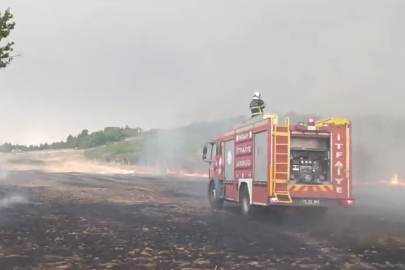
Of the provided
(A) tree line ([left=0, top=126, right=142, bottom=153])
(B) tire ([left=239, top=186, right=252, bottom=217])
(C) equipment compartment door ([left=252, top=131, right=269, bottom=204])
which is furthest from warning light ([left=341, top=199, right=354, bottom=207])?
(A) tree line ([left=0, top=126, right=142, bottom=153])

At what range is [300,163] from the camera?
13.4 metres

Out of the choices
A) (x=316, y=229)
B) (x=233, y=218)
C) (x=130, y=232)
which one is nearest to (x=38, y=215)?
(x=130, y=232)

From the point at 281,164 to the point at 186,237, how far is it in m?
3.56

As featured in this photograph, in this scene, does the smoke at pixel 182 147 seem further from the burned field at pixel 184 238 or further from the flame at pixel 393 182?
the burned field at pixel 184 238

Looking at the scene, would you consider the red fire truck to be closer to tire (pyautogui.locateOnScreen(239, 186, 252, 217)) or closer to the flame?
tire (pyautogui.locateOnScreen(239, 186, 252, 217))

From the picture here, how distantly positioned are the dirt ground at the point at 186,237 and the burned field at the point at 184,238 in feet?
0.05

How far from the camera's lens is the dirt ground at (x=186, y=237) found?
313 inches

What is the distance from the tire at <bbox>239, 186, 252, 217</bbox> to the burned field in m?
0.30

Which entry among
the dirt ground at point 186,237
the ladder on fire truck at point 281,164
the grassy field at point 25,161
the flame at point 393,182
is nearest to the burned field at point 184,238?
the dirt ground at point 186,237

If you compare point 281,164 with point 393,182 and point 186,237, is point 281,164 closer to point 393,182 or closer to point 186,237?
point 186,237

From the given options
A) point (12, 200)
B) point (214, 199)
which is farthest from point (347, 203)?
point (12, 200)

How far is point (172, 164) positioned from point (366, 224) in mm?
34464

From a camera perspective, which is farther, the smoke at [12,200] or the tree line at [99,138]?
the tree line at [99,138]

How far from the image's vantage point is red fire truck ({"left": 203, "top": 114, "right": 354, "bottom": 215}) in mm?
12812
